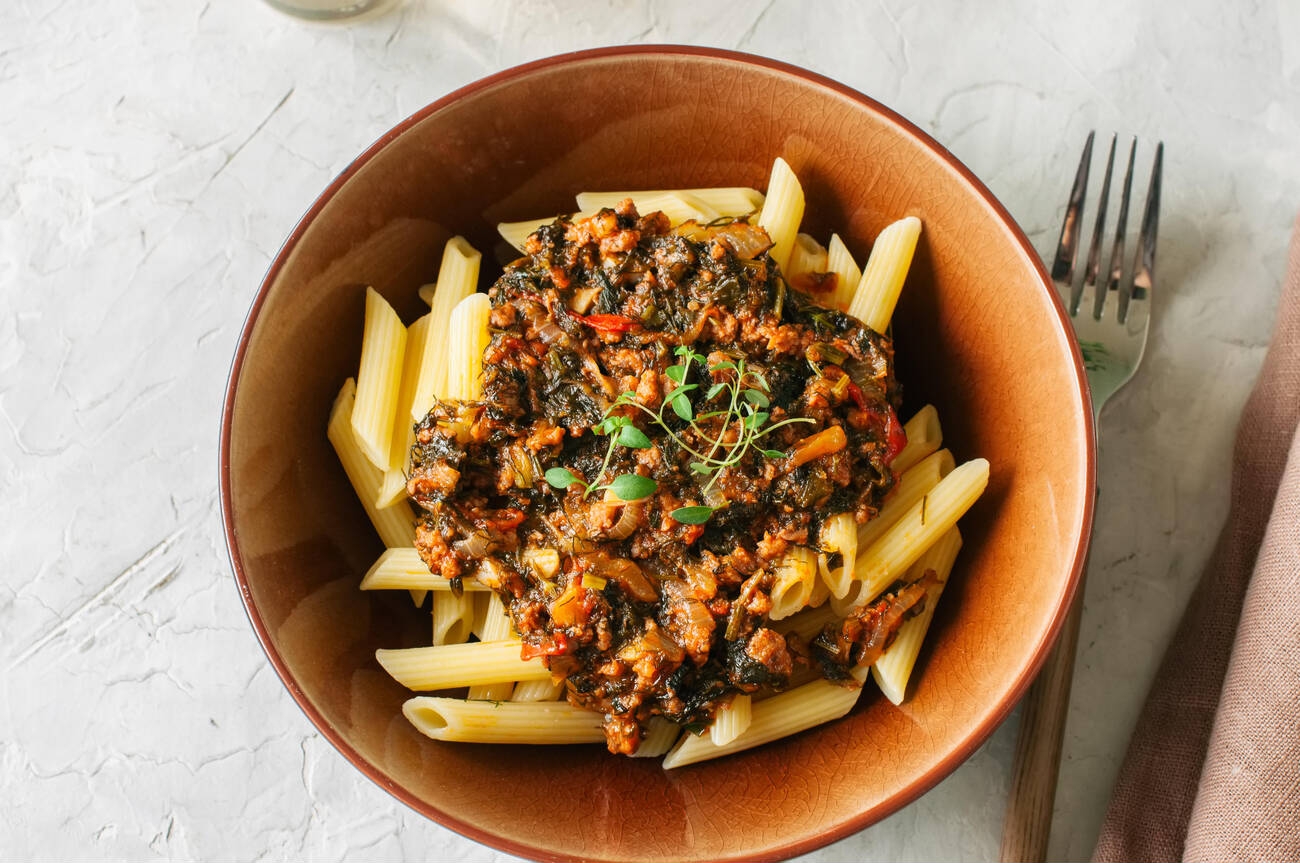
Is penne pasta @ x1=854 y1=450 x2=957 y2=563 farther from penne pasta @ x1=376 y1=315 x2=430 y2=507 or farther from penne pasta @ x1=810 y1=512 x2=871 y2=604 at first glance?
penne pasta @ x1=376 y1=315 x2=430 y2=507

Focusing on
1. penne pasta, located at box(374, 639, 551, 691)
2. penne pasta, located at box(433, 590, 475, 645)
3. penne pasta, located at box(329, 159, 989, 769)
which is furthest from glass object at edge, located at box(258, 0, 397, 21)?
penne pasta, located at box(374, 639, 551, 691)

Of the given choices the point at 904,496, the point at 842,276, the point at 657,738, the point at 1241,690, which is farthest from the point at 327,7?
the point at 1241,690

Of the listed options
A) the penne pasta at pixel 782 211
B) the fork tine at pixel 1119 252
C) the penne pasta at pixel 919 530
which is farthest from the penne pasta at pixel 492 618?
the fork tine at pixel 1119 252

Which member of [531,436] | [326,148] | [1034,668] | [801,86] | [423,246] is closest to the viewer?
[1034,668]

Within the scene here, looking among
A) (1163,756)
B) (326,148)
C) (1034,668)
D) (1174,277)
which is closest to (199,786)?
(326,148)

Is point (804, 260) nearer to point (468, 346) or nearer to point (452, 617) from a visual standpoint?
point (468, 346)

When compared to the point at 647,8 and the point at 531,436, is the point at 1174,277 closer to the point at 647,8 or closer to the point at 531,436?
the point at 647,8
